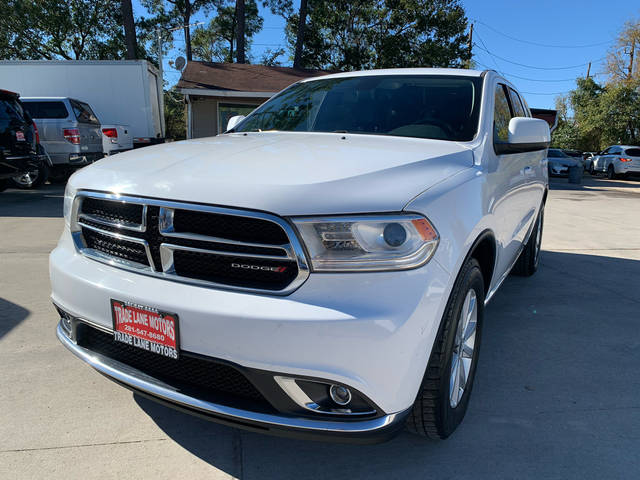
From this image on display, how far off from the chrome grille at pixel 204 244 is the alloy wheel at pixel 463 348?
2.71 feet

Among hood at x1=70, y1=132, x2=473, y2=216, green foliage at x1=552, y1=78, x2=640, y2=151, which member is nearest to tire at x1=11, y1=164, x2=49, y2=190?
hood at x1=70, y1=132, x2=473, y2=216

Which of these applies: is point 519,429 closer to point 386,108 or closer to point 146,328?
point 146,328

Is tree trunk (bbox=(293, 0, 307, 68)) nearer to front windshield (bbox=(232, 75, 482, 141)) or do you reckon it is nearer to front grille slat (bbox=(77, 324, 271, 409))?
front windshield (bbox=(232, 75, 482, 141))

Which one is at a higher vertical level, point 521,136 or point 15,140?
point 521,136

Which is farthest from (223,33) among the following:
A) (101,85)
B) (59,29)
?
(101,85)

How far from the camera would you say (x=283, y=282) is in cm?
172

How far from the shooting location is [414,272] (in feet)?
5.55

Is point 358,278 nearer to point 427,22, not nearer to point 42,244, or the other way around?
point 42,244

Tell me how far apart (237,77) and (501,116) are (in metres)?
17.2

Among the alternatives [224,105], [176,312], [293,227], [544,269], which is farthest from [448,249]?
[224,105]

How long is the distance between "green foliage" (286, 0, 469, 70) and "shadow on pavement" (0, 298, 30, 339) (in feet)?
86.0

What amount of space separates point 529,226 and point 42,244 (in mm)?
5279

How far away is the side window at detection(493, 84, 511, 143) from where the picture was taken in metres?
2.94

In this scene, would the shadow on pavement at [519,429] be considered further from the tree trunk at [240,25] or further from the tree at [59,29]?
the tree at [59,29]
